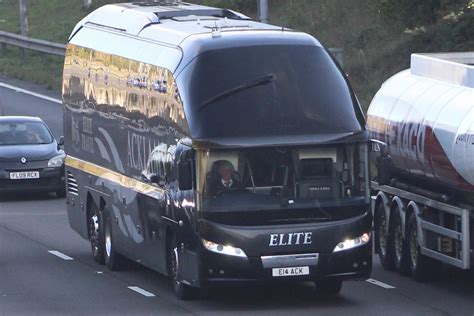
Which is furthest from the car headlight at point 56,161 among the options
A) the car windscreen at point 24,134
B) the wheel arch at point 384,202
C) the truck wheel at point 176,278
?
the truck wheel at point 176,278

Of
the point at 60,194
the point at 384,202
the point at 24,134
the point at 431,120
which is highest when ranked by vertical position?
the point at 431,120

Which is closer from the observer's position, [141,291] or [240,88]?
[240,88]

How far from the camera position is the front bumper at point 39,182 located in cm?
2972

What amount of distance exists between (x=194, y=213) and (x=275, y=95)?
1559 millimetres

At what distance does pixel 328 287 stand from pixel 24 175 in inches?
525

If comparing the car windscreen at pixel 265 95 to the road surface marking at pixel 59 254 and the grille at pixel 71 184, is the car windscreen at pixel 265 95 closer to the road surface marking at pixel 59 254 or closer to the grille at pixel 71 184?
the road surface marking at pixel 59 254

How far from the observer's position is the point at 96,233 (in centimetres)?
2119

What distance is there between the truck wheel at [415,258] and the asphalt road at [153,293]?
0.15 meters

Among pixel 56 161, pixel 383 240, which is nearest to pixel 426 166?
pixel 383 240

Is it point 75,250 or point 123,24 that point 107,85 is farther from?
point 75,250

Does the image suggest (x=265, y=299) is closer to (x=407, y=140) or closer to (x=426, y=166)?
(x=426, y=166)

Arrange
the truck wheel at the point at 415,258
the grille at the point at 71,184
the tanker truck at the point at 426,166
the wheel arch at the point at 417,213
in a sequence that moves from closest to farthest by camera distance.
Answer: the tanker truck at the point at 426,166, the wheel arch at the point at 417,213, the truck wheel at the point at 415,258, the grille at the point at 71,184

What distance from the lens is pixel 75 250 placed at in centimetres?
2273

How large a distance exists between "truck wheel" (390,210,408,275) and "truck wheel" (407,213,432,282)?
9 cm
